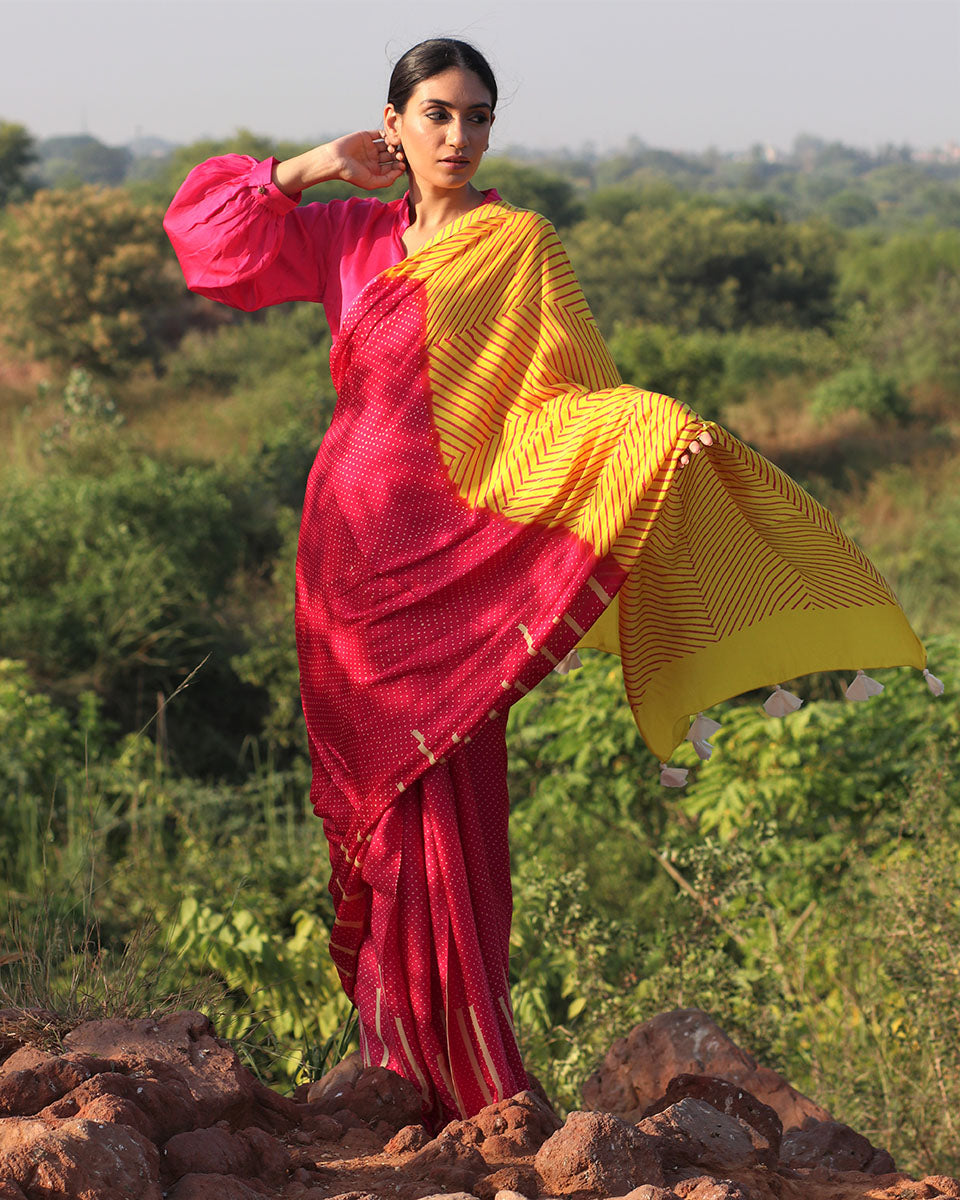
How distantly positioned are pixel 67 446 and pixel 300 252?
26.0ft

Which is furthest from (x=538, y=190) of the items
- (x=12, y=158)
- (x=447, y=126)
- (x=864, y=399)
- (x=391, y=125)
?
(x=447, y=126)

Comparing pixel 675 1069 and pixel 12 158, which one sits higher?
pixel 12 158

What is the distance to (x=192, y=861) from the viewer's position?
5.00m

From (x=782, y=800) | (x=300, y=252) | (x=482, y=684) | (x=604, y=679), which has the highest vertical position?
(x=300, y=252)

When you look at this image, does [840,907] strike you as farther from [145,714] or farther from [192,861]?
[145,714]

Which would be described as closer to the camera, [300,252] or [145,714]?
[300,252]

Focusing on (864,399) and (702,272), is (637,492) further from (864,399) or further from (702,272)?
(702,272)

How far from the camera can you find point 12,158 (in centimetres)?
2728

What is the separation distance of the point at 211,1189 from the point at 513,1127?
0.53 m

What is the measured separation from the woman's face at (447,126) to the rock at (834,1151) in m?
1.87

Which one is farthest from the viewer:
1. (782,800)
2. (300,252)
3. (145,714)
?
(145,714)

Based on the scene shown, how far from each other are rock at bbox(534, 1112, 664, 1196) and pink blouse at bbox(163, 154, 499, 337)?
1.55 metres

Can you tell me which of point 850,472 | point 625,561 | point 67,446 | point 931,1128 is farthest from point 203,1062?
point 850,472

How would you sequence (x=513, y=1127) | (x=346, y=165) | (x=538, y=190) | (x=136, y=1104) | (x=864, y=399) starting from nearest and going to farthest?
(x=136, y=1104) → (x=513, y=1127) → (x=346, y=165) → (x=864, y=399) → (x=538, y=190)
